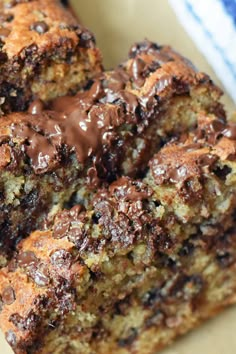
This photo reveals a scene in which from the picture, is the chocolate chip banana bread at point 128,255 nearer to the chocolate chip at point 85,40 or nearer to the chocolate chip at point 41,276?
the chocolate chip at point 41,276

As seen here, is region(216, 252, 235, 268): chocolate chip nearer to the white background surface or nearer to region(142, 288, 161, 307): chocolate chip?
region(142, 288, 161, 307): chocolate chip

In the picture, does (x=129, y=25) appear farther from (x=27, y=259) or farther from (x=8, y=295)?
(x=8, y=295)

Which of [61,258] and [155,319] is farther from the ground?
[61,258]

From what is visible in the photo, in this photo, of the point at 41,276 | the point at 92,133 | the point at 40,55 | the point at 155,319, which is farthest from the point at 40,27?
the point at 155,319

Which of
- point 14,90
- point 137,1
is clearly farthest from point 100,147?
point 137,1

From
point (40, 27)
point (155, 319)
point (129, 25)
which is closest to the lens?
point (40, 27)

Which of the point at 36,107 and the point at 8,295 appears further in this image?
the point at 36,107

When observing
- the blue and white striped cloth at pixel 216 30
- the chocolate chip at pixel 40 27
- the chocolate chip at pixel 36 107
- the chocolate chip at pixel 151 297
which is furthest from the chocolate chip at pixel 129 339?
→ the chocolate chip at pixel 40 27
